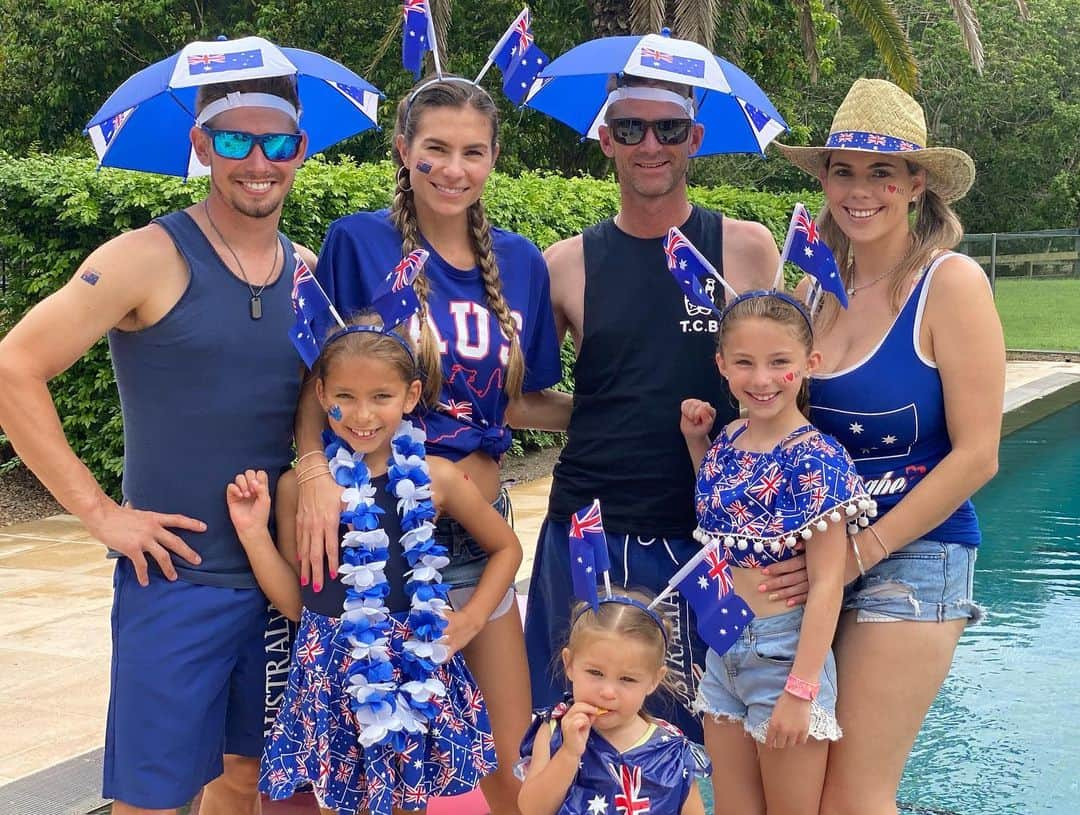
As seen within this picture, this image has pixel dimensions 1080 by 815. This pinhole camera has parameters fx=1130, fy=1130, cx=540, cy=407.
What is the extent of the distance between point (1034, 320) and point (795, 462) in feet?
73.1

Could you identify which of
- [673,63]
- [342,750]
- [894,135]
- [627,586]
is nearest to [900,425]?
[894,135]

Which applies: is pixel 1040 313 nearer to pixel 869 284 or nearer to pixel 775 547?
pixel 869 284

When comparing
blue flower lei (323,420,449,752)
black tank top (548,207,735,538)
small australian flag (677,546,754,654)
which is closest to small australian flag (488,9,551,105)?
black tank top (548,207,735,538)

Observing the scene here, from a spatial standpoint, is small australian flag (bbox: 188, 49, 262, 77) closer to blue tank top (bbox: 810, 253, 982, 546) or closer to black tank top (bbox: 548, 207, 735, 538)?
black tank top (bbox: 548, 207, 735, 538)

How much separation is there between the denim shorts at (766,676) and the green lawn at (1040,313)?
18.3 metres

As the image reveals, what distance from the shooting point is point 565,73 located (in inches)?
126

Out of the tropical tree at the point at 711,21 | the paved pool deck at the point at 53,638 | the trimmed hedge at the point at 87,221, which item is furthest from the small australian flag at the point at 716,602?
the tropical tree at the point at 711,21

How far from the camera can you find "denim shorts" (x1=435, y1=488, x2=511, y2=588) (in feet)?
9.50

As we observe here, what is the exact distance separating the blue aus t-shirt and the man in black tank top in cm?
32

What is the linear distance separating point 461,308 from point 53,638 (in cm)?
358

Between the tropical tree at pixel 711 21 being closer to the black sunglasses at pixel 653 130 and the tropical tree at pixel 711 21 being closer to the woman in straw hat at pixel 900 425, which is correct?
the black sunglasses at pixel 653 130

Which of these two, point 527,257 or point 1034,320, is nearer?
point 527,257

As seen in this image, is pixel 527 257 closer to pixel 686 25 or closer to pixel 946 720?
pixel 946 720

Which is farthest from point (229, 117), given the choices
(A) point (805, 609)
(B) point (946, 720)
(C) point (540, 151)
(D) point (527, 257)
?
(C) point (540, 151)
